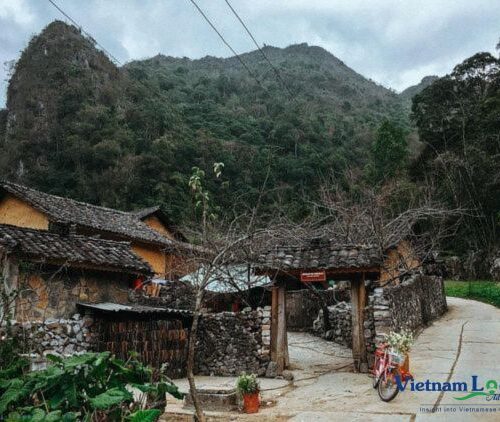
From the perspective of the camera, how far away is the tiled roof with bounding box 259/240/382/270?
11297 mm

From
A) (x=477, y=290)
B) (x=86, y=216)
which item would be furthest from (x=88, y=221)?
(x=477, y=290)

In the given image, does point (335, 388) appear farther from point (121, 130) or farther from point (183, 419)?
point (121, 130)

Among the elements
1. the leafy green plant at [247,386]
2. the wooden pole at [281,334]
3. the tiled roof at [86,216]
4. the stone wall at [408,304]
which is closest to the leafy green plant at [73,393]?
the leafy green plant at [247,386]

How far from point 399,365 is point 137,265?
740cm

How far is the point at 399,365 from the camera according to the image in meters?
8.58

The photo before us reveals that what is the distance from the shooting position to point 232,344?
1288cm

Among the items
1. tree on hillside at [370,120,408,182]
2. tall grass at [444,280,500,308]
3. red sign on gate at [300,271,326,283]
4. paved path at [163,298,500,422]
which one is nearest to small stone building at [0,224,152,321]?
red sign on gate at [300,271,326,283]

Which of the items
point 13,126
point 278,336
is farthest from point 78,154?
point 278,336

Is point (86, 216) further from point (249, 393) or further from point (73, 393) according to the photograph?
point (73, 393)

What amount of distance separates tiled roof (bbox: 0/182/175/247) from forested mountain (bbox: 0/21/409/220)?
16.8ft

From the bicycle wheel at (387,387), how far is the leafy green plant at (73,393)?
211 inches

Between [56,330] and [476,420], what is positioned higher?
[56,330]

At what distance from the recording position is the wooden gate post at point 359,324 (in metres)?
11.7

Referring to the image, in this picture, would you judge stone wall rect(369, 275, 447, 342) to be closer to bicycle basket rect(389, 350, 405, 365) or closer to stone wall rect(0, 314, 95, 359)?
bicycle basket rect(389, 350, 405, 365)
